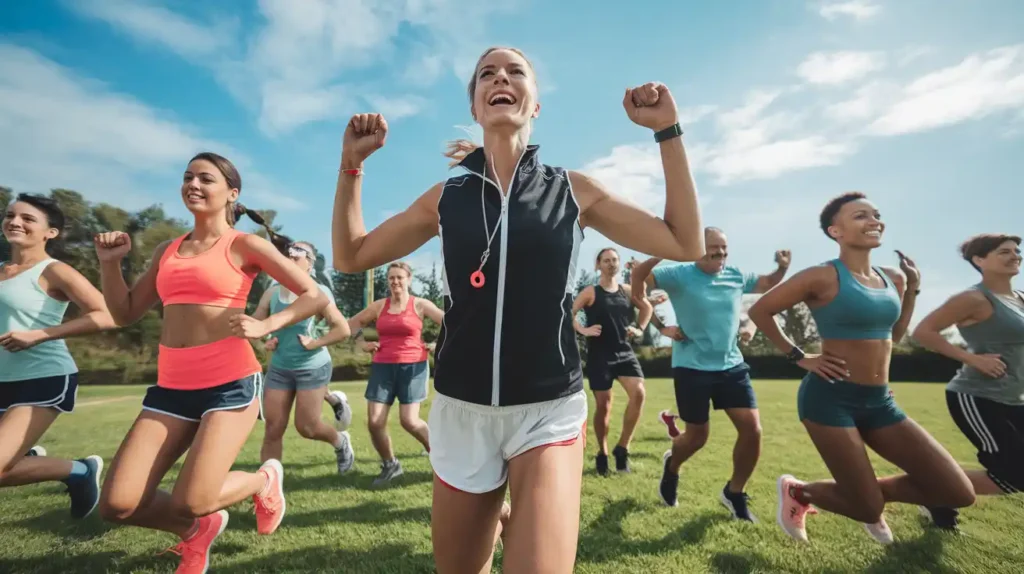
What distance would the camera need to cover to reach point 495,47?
2467 millimetres

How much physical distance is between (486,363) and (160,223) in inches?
1522

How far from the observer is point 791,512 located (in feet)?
15.2

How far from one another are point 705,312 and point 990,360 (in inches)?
91.0

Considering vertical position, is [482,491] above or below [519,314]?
below

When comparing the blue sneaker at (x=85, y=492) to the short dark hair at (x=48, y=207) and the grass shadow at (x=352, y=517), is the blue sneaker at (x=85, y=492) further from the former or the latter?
the short dark hair at (x=48, y=207)

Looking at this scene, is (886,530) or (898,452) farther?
(886,530)

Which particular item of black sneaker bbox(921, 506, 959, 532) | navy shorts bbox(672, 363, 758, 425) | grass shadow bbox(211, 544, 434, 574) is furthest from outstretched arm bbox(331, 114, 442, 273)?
black sneaker bbox(921, 506, 959, 532)

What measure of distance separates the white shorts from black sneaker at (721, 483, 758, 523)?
3795 mm

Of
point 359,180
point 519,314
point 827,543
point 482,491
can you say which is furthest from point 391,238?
point 827,543

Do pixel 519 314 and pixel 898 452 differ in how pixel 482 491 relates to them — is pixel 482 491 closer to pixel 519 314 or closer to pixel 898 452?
pixel 519 314

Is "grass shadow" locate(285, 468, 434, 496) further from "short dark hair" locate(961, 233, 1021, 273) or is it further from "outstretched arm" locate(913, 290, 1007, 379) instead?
"short dark hair" locate(961, 233, 1021, 273)

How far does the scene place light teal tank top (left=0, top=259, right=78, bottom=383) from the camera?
13.8 feet

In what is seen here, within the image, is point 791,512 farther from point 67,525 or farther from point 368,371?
point 368,371

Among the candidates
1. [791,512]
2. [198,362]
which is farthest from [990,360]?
[198,362]
